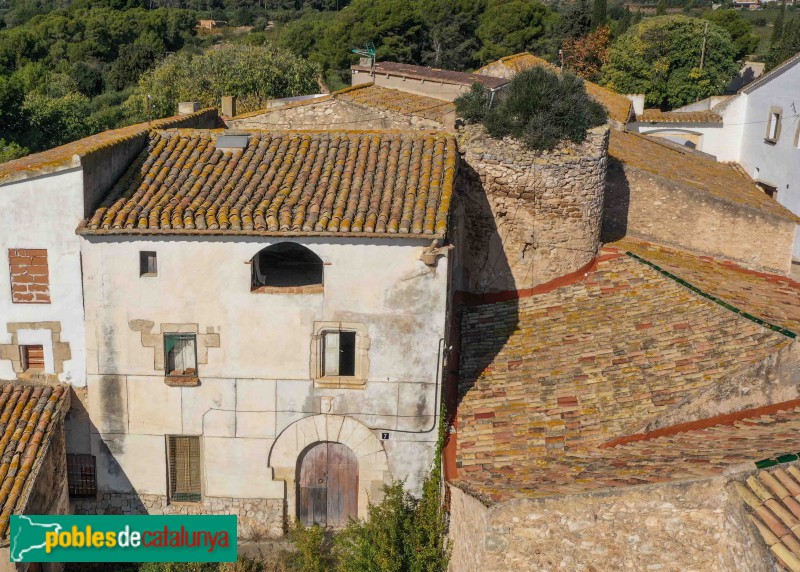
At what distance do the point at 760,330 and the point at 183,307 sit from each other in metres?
9.37

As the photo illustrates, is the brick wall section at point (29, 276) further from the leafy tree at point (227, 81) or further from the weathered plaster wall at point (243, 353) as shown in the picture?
the leafy tree at point (227, 81)

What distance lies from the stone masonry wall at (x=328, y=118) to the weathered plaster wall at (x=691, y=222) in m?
5.37

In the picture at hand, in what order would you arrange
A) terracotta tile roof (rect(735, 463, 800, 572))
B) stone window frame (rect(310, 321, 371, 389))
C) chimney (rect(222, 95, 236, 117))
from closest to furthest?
1. terracotta tile roof (rect(735, 463, 800, 572))
2. stone window frame (rect(310, 321, 371, 389))
3. chimney (rect(222, 95, 236, 117))

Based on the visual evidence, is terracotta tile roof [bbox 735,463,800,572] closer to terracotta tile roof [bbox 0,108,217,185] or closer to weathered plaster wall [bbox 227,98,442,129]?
terracotta tile roof [bbox 0,108,217,185]

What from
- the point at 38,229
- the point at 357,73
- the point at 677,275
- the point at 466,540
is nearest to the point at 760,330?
the point at 677,275

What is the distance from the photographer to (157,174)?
50.3 feet

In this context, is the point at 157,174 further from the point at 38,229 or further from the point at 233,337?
the point at 233,337

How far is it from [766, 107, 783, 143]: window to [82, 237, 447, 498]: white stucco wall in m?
20.3

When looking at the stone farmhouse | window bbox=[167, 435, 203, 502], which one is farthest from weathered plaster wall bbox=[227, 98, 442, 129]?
window bbox=[167, 435, 203, 502]

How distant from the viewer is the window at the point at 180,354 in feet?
47.6

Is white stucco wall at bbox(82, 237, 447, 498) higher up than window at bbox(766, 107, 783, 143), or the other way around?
window at bbox(766, 107, 783, 143)

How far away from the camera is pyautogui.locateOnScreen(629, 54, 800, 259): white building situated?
93.2ft

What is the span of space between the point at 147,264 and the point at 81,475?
3.99 m
